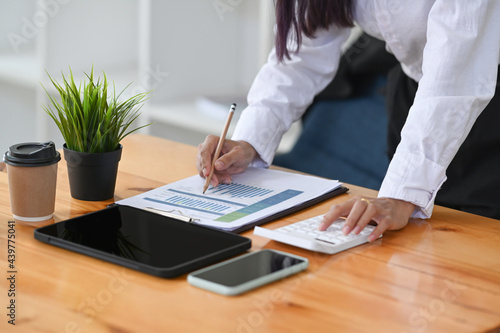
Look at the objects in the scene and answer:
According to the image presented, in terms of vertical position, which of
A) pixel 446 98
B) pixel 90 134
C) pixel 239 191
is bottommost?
pixel 239 191

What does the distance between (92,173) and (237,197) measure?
258mm

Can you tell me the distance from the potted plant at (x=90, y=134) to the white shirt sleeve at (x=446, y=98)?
0.47m

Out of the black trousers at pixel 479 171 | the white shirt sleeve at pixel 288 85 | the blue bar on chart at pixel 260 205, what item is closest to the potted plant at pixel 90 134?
the blue bar on chart at pixel 260 205

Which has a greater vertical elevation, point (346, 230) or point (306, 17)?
point (306, 17)

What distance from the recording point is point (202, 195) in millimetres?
1271

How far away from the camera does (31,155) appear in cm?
110

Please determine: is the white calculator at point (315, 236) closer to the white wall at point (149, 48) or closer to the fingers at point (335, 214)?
the fingers at point (335, 214)

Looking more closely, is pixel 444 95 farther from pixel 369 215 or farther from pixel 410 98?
pixel 410 98

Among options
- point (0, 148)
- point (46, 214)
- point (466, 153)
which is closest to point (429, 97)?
point (466, 153)

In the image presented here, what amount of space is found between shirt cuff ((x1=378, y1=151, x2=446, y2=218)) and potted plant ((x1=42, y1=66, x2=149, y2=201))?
45cm

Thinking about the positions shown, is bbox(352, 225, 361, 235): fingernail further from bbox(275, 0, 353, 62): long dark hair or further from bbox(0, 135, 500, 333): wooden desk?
bbox(275, 0, 353, 62): long dark hair

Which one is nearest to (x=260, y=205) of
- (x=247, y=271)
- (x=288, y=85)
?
(x=247, y=271)

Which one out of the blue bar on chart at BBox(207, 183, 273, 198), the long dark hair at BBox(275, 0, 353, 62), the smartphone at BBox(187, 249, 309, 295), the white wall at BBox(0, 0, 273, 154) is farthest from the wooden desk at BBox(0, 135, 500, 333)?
the white wall at BBox(0, 0, 273, 154)

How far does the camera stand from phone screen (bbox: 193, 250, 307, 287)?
2.99 feet
